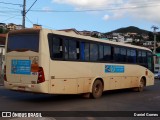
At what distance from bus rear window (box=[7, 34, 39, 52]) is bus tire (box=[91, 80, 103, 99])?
4.17 metres

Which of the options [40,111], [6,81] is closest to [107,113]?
[40,111]

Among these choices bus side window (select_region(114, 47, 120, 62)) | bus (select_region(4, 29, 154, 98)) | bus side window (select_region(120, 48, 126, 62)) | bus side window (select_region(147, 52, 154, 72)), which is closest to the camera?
bus (select_region(4, 29, 154, 98))

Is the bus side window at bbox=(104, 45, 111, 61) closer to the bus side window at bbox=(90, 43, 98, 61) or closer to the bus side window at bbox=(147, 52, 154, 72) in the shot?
the bus side window at bbox=(90, 43, 98, 61)

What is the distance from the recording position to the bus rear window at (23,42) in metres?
14.3

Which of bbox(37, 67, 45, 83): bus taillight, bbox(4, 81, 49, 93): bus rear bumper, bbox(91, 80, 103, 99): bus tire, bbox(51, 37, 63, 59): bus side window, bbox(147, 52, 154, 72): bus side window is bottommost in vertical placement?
bbox(91, 80, 103, 99): bus tire

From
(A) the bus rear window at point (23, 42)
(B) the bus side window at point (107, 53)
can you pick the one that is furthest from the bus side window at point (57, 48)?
(B) the bus side window at point (107, 53)

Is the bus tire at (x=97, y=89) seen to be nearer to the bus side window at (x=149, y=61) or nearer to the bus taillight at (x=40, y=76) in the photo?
the bus taillight at (x=40, y=76)

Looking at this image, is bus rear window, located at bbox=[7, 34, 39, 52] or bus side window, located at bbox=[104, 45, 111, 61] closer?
bus rear window, located at bbox=[7, 34, 39, 52]

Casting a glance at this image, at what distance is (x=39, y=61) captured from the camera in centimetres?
1402

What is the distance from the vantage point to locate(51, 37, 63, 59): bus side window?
1459 cm

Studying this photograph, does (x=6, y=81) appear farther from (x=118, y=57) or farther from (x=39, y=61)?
(x=118, y=57)

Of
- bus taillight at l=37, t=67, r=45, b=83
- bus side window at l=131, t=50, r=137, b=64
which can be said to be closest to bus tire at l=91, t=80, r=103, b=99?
bus taillight at l=37, t=67, r=45, b=83

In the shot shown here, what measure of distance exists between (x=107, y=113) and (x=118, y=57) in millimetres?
7642

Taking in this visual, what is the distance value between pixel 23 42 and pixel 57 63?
1630 millimetres
